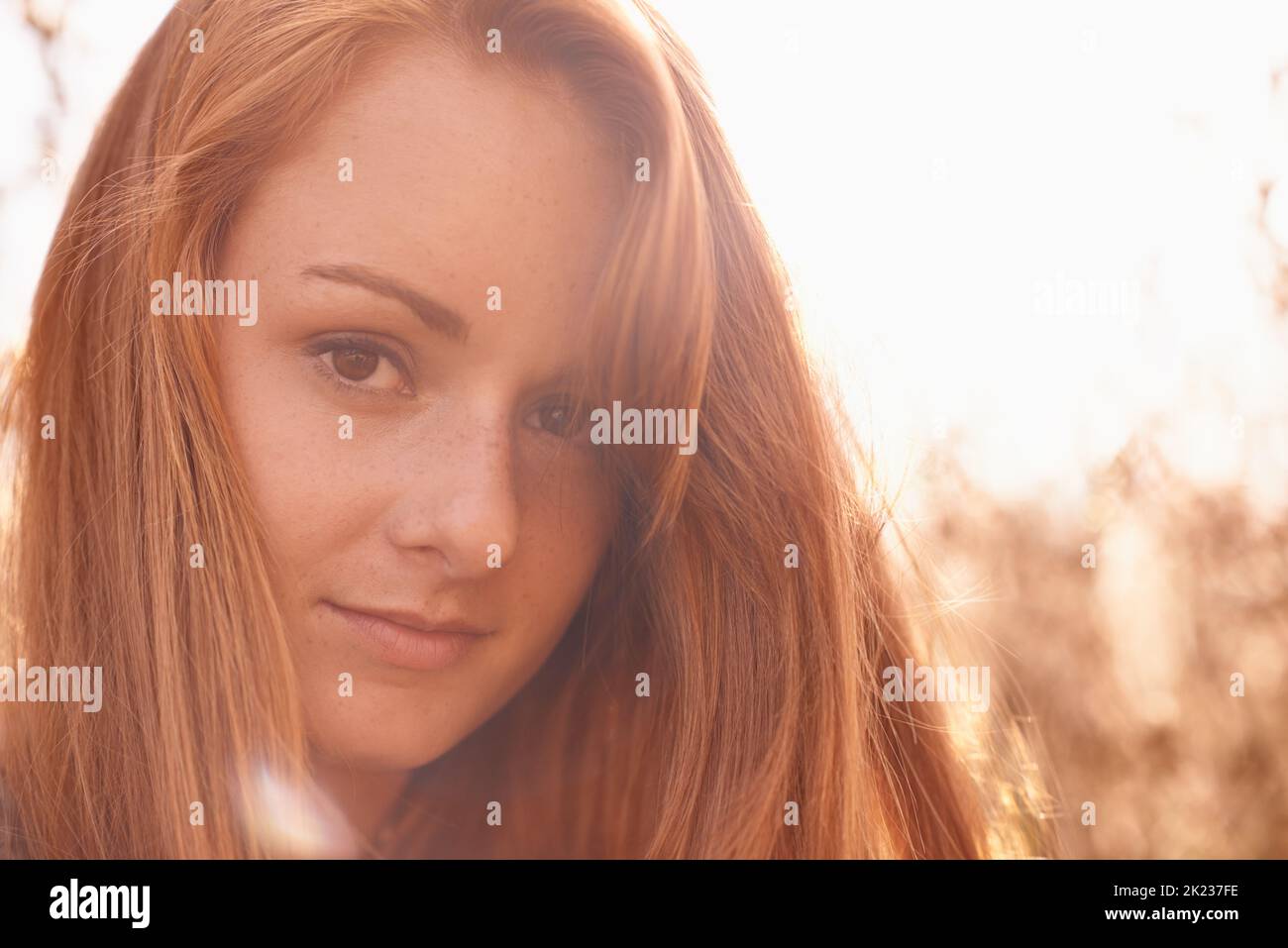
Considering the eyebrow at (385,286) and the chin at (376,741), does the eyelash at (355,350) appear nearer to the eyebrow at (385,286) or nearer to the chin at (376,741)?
the eyebrow at (385,286)

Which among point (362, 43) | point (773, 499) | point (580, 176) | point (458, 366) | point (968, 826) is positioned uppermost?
point (362, 43)

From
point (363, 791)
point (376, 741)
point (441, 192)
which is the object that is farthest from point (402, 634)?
point (441, 192)

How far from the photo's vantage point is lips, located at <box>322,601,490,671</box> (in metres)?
1.06

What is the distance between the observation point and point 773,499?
1.17m

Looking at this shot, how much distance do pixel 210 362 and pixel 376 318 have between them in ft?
0.59

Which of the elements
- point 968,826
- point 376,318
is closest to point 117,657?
point 376,318

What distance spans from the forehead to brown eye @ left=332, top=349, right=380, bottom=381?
0.09 meters

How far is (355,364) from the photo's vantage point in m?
1.02

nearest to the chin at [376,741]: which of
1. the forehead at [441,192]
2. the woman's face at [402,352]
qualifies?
the woman's face at [402,352]

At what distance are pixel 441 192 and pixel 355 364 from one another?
19 cm

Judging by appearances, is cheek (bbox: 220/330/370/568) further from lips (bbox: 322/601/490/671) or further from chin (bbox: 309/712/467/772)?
chin (bbox: 309/712/467/772)

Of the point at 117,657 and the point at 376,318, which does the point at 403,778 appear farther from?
the point at 376,318

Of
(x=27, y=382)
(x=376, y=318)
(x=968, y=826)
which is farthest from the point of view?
(x=968, y=826)

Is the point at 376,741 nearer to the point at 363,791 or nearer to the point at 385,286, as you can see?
the point at 363,791
